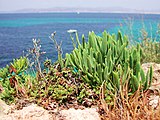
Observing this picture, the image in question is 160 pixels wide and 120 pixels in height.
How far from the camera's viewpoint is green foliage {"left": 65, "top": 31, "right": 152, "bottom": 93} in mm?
3621

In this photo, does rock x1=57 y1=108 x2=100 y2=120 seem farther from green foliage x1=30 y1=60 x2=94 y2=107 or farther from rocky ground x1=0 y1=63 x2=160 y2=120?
green foliage x1=30 y1=60 x2=94 y2=107

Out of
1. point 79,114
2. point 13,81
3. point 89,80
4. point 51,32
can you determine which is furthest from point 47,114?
point 51,32

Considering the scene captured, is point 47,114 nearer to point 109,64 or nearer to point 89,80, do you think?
point 89,80

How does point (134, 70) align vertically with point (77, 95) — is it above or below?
above

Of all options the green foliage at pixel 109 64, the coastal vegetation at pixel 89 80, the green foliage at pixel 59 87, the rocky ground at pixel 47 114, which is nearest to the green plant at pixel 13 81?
the coastal vegetation at pixel 89 80

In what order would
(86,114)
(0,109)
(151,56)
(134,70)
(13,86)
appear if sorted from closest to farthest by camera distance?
(86,114)
(0,109)
(134,70)
(13,86)
(151,56)

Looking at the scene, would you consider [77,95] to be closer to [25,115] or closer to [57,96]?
[57,96]

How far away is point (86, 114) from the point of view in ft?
11.1

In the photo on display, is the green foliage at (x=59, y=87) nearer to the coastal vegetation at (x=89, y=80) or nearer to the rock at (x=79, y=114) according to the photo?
the coastal vegetation at (x=89, y=80)

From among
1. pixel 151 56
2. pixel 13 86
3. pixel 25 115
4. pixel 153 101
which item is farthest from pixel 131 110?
pixel 151 56

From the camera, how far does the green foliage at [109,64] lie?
3621mm

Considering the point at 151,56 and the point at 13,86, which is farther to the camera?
the point at 151,56

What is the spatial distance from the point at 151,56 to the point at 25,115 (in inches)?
176

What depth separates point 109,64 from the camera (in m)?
3.79
